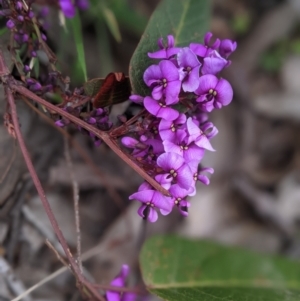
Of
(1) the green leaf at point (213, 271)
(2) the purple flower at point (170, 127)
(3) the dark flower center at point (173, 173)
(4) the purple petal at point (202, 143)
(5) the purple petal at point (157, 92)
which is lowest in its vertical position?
(1) the green leaf at point (213, 271)

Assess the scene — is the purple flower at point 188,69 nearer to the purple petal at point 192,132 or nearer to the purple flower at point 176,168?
the purple petal at point 192,132

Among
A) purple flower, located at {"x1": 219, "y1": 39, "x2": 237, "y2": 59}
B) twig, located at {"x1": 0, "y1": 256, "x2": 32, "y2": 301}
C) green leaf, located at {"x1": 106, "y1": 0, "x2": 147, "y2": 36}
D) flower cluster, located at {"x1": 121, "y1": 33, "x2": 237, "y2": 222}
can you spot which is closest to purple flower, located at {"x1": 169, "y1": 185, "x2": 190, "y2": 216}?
flower cluster, located at {"x1": 121, "y1": 33, "x2": 237, "y2": 222}

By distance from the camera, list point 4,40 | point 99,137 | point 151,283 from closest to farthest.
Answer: point 99,137 < point 4,40 < point 151,283

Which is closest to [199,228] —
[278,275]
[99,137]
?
[278,275]

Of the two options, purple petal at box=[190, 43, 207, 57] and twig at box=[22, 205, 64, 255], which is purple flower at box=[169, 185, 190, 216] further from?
twig at box=[22, 205, 64, 255]

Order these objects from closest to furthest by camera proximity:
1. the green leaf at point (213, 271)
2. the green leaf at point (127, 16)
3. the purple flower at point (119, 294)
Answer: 1. the purple flower at point (119, 294)
2. the green leaf at point (213, 271)
3. the green leaf at point (127, 16)

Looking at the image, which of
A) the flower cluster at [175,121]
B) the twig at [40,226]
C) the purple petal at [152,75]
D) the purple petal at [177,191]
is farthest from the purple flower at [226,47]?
the twig at [40,226]

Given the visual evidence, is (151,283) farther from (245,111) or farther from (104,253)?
(245,111)
